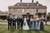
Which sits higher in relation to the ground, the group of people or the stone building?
the stone building

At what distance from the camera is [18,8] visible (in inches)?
1206

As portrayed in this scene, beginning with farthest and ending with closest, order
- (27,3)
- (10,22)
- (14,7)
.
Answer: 1. (27,3)
2. (14,7)
3. (10,22)

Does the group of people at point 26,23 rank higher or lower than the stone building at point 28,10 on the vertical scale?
lower

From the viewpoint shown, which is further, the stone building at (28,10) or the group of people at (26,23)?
the stone building at (28,10)

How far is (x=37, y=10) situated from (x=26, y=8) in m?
5.28

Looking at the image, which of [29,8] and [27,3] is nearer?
[29,8]

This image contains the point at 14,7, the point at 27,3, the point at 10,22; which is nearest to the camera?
the point at 10,22

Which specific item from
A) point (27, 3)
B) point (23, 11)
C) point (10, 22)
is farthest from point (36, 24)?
point (27, 3)

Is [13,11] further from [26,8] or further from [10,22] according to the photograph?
[10,22]

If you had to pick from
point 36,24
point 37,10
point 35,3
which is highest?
point 35,3

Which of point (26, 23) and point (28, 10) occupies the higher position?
point (28, 10)

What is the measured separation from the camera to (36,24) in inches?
341

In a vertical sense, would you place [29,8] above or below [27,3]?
below

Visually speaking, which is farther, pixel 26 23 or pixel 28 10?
pixel 28 10
